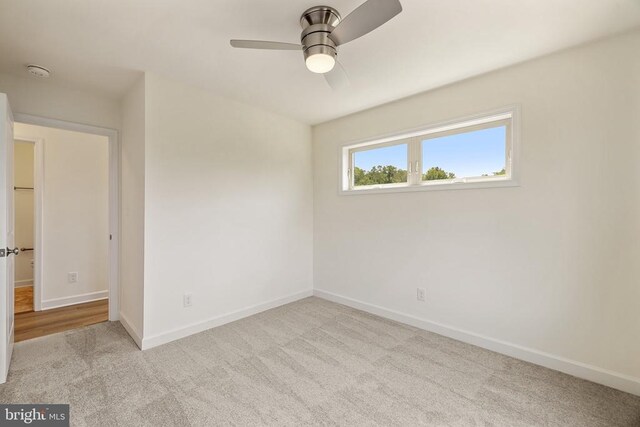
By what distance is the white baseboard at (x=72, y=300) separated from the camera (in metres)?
3.39

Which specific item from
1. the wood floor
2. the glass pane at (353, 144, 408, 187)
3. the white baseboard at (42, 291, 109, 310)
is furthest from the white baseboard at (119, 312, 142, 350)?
the glass pane at (353, 144, 408, 187)

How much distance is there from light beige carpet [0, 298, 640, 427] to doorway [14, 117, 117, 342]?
90 centimetres

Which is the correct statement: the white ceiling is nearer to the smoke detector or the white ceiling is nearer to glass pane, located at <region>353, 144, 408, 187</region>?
the smoke detector

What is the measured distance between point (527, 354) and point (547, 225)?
40.6 inches

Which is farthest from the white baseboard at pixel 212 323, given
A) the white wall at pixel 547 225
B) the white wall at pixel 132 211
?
the white wall at pixel 547 225

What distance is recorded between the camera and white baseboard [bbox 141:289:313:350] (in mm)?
2482

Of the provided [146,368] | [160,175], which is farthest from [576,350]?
[160,175]

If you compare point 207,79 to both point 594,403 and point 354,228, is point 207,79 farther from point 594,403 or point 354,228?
point 594,403

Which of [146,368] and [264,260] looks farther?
[264,260]

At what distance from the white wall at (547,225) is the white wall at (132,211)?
95.0 inches

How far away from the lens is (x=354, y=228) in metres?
3.46

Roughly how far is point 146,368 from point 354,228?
238cm

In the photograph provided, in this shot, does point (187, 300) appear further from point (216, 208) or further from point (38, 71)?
point (38, 71)

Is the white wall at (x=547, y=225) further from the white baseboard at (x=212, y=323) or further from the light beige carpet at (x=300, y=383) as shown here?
the white baseboard at (x=212, y=323)
